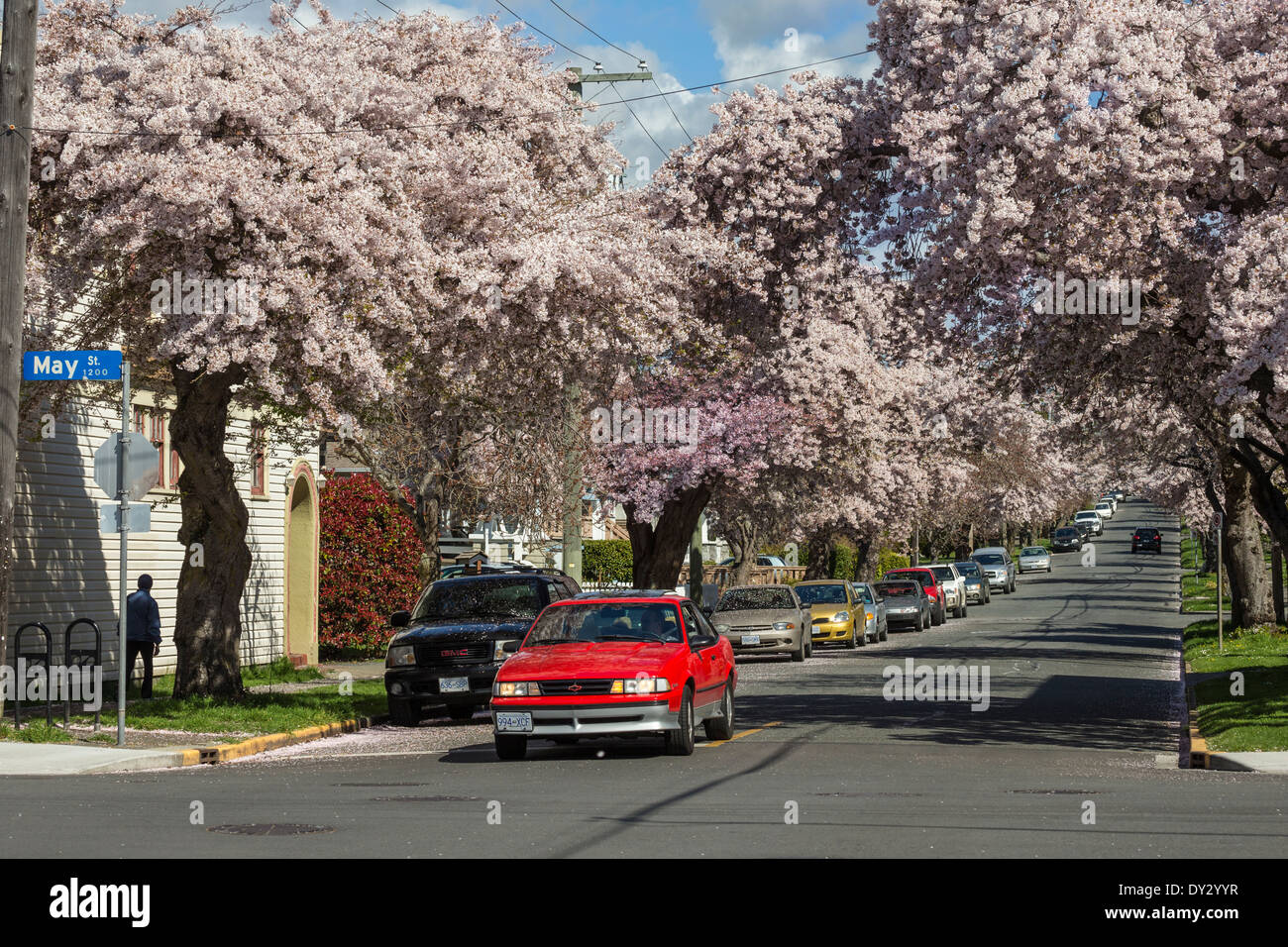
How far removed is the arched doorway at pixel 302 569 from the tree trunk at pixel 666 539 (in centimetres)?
652

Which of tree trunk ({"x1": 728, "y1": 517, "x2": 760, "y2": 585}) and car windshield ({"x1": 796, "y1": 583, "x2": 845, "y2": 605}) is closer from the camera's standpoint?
car windshield ({"x1": 796, "y1": 583, "x2": 845, "y2": 605})

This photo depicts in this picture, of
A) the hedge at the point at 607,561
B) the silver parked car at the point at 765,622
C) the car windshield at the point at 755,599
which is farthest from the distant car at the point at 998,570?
the silver parked car at the point at 765,622

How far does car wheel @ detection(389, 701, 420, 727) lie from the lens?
21.3 meters

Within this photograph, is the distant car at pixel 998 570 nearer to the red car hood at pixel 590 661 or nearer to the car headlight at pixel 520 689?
the red car hood at pixel 590 661

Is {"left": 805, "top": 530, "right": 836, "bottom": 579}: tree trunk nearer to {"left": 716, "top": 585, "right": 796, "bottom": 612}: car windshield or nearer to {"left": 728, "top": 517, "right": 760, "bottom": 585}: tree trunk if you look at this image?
{"left": 728, "top": 517, "right": 760, "bottom": 585}: tree trunk

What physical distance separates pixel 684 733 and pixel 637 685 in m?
0.81

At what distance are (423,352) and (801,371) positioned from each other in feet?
52.4

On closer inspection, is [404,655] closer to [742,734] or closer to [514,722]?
[742,734]

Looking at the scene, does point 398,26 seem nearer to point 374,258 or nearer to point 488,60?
point 488,60

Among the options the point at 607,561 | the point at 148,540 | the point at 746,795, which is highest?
the point at 148,540

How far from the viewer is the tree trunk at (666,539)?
35.1 meters

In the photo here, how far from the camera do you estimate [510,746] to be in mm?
16234

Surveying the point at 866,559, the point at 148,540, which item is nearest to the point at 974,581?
the point at 866,559

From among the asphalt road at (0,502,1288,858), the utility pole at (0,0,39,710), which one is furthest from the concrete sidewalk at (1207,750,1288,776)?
the utility pole at (0,0,39,710)
